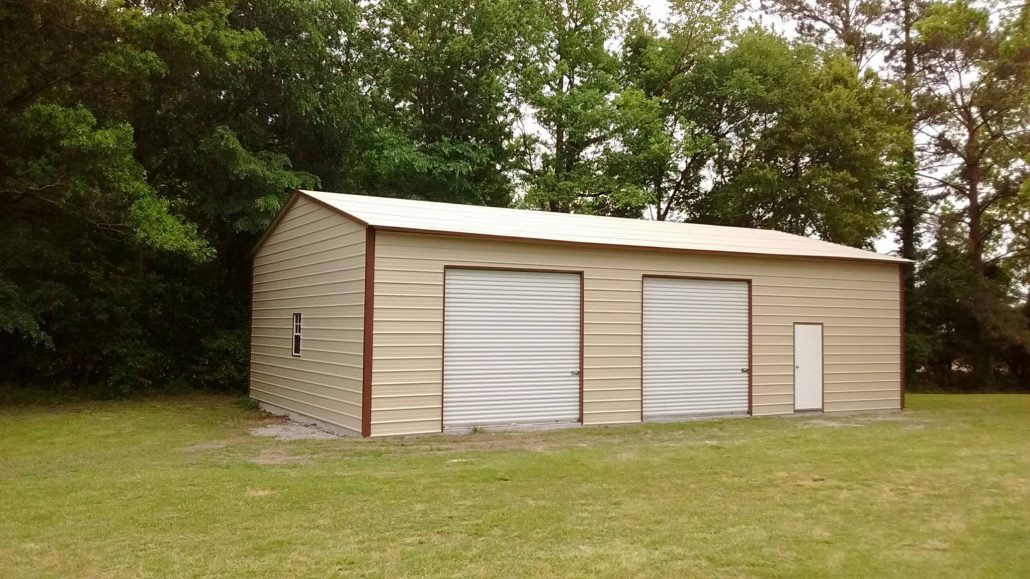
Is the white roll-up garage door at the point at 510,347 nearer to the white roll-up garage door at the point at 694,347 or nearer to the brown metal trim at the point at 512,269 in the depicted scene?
the brown metal trim at the point at 512,269

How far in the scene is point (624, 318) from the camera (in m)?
12.1

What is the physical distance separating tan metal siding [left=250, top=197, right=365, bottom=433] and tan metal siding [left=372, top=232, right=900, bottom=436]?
1.68ft

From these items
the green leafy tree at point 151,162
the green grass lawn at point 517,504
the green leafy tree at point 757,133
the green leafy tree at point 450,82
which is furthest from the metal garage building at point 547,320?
the green leafy tree at point 757,133

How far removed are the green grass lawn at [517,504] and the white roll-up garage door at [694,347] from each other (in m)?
1.95

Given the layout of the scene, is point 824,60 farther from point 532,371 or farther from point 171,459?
point 171,459

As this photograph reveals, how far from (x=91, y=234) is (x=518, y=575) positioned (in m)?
15.5

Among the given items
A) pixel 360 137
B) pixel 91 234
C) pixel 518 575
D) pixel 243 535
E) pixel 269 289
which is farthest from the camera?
pixel 360 137

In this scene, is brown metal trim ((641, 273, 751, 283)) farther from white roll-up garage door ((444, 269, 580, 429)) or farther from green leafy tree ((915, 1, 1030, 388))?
green leafy tree ((915, 1, 1030, 388))

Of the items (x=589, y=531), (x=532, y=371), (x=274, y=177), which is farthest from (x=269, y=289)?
(x=589, y=531)

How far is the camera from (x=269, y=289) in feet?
48.1

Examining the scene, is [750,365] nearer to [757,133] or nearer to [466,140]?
[466,140]

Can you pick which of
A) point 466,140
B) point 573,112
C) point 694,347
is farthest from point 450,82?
point 694,347

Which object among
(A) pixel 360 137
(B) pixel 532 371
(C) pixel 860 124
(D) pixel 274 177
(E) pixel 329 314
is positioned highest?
(C) pixel 860 124

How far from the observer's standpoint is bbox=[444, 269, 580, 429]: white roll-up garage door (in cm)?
1077
